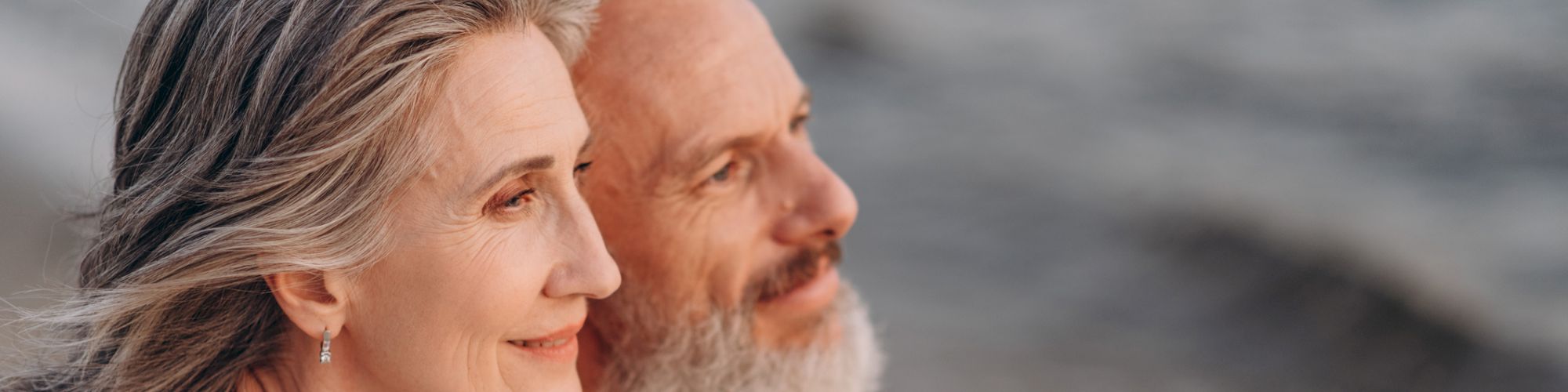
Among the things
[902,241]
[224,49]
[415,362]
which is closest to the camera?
[224,49]

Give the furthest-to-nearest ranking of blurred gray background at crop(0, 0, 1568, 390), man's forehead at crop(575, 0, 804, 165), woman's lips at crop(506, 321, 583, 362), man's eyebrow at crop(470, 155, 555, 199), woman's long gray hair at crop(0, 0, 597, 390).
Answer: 1. blurred gray background at crop(0, 0, 1568, 390)
2. man's forehead at crop(575, 0, 804, 165)
3. woman's lips at crop(506, 321, 583, 362)
4. man's eyebrow at crop(470, 155, 555, 199)
5. woman's long gray hair at crop(0, 0, 597, 390)

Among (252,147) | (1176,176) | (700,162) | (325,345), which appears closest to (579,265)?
(325,345)

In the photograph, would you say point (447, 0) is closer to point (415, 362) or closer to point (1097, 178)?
point (415, 362)

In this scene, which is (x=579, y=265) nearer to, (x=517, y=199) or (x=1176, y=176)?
(x=517, y=199)

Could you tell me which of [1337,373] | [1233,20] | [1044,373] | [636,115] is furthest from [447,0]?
[1233,20]

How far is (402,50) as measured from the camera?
2.04m

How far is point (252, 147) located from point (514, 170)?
0.36m

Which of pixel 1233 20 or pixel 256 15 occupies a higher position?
pixel 256 15

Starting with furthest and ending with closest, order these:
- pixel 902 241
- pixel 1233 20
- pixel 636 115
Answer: pixel 1233 20 < pixel 902 241 < pixel 636 115

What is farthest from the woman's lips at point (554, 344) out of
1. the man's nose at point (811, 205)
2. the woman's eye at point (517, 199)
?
the man's nose at point (811, 205)

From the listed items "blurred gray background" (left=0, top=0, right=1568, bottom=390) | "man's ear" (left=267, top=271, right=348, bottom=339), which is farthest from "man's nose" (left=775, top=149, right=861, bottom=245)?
"blurred gray background" (left=0, top=0, right=1568, bottom=390)

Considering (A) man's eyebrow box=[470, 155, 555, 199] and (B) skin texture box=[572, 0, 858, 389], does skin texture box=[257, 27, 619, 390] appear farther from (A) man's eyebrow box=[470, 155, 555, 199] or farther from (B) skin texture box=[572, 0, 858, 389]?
(B) skin texture box=[572, 0, 858, 389]

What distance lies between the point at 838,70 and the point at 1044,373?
414cm

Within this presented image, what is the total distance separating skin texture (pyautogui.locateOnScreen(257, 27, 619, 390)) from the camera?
6.88 feet
